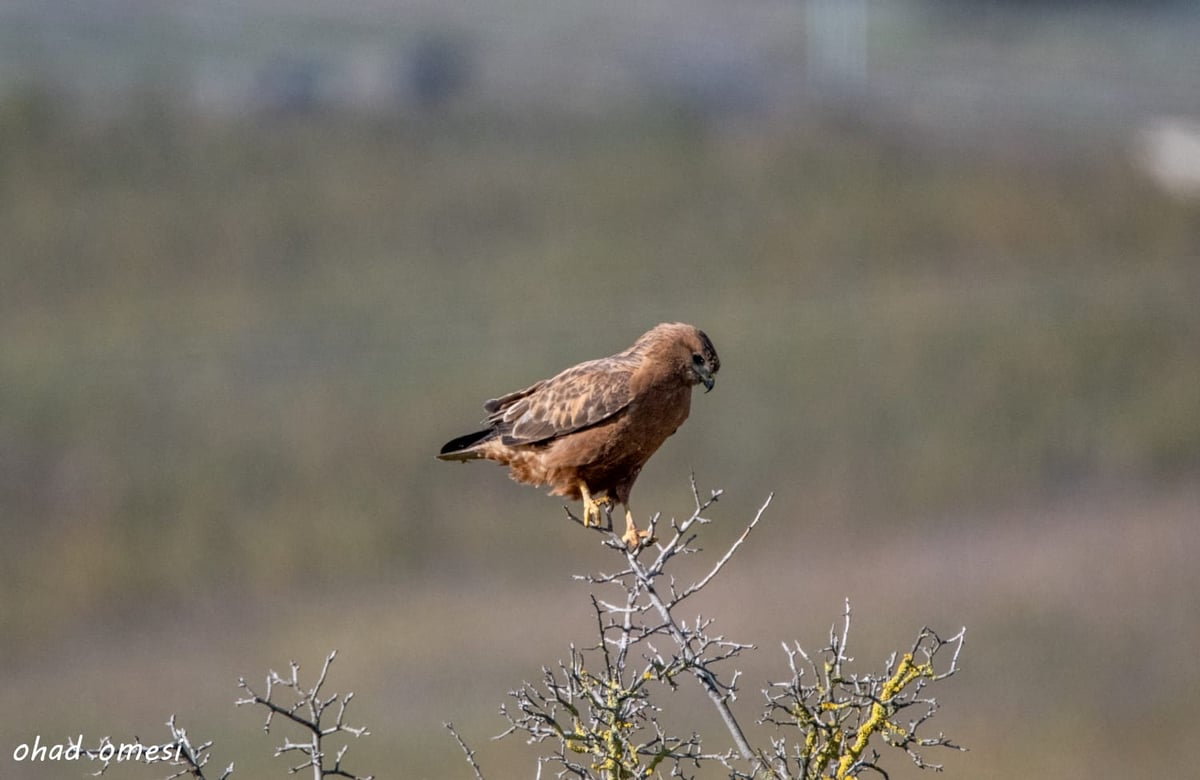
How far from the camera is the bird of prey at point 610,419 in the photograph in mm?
8508

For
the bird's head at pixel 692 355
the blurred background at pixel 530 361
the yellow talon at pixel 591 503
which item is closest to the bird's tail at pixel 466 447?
the yellow talon at pixel 591 503

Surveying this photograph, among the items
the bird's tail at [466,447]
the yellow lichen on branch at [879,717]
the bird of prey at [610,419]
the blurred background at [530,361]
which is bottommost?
the yellow lichen on branch at [879,717]

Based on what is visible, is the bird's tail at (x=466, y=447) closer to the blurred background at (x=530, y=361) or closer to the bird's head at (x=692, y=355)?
the bird's head at (x=692, y=355)

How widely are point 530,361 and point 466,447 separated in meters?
19.6

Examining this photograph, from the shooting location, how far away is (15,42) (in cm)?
4447

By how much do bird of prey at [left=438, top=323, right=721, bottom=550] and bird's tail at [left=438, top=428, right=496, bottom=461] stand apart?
0.12 metres

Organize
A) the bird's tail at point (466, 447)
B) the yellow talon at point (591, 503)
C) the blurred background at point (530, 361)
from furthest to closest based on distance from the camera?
the blurred background at point (530, 361)
the bird's tail at point (466, 447)
the yellow talon at point (591, 503)

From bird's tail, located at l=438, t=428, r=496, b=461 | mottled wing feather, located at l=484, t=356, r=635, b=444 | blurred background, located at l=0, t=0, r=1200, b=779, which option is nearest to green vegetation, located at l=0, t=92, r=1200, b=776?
blurred background, located at l=0, t=0, r=1200, b=779

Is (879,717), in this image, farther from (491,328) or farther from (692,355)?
(491,328)

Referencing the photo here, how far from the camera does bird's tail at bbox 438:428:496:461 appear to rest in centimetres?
913

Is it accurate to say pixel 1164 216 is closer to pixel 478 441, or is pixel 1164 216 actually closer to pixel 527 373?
pixel 527 373

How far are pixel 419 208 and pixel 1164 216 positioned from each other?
→ 17503 mm

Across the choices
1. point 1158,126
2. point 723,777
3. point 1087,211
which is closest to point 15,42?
point 1087,211

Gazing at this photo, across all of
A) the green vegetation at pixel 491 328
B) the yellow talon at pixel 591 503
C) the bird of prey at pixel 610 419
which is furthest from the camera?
the green vegetation at pixel 491 328
